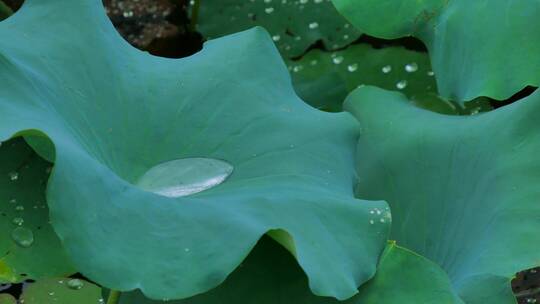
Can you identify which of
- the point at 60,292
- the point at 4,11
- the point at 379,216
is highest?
the point at 379,216

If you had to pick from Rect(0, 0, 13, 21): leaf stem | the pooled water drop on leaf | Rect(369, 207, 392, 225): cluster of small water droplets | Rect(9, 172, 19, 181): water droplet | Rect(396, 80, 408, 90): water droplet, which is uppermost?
the pooled water drop on leaf

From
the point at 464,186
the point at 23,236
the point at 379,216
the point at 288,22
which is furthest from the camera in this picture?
the point at 288,22

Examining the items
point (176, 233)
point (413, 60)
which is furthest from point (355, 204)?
point (413, 60)

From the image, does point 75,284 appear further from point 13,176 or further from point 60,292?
point 13,176

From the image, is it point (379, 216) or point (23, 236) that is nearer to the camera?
point (379, 216)

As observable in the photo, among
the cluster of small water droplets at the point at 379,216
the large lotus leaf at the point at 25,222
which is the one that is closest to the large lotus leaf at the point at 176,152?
the cluster of small water droplets at the point at 379,216

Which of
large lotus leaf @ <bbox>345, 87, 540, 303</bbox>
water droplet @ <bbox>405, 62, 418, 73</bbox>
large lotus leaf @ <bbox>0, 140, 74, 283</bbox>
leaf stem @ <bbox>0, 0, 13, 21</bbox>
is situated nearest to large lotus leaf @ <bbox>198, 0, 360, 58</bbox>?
water droplet @ <bbox>405, 62, 418, 73</bbox>

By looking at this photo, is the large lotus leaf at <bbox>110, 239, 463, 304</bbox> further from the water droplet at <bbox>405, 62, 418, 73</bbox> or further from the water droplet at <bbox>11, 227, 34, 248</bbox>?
the water droplet at <bbox>405, 62, 418, 73</bbox>

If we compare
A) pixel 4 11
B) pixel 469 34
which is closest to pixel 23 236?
pixel 4 11
